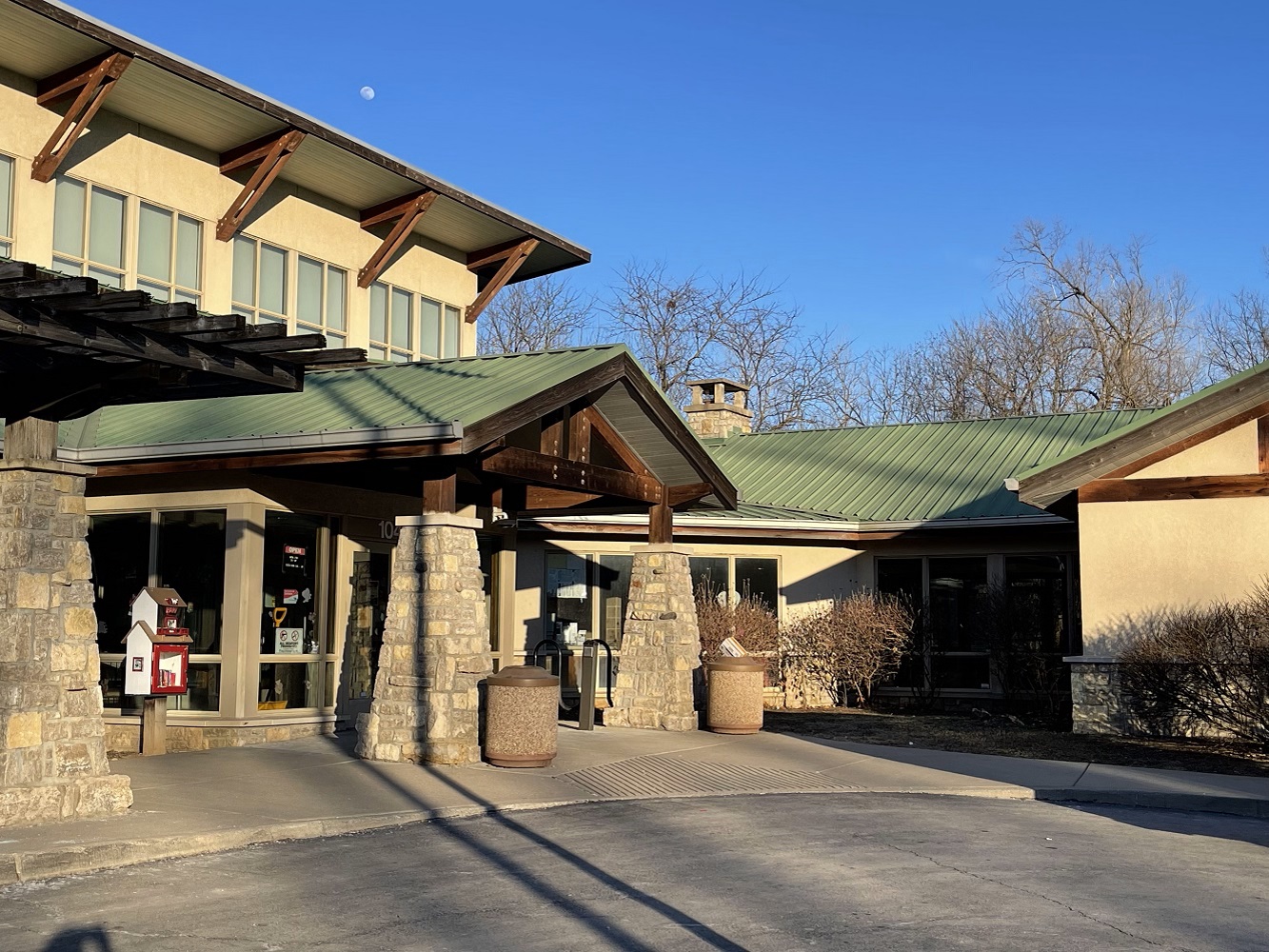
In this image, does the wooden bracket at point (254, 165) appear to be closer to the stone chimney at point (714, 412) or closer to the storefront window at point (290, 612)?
the storefront window at point (290, 612)

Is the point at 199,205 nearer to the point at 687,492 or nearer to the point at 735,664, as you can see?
the point at 687,492

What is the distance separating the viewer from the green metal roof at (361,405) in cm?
1336

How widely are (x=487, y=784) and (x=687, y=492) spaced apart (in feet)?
20.7

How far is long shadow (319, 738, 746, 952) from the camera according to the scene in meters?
6.91

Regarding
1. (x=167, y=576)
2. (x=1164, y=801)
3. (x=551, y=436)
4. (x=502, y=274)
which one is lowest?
(x=1164, y=801)

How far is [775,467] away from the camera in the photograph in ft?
88.6

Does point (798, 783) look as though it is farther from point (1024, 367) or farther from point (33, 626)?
point (1024, 367)

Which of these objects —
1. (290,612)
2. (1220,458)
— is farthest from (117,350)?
(1220,458)

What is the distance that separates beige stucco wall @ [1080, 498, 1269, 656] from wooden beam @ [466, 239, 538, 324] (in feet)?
35.4

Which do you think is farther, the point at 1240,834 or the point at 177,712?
the point at 177,712

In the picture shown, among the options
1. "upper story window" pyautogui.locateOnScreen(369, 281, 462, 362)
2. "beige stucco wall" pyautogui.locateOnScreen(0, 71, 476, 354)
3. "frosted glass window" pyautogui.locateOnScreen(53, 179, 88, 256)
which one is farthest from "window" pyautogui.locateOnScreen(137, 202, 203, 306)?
"upper story window" pyautogui.locateOnScreen(369, 281, 462, 362)

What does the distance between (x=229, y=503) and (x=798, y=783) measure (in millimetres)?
7010

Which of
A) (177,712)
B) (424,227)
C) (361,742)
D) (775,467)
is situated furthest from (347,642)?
(775,467)

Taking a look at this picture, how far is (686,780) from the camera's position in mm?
13031
